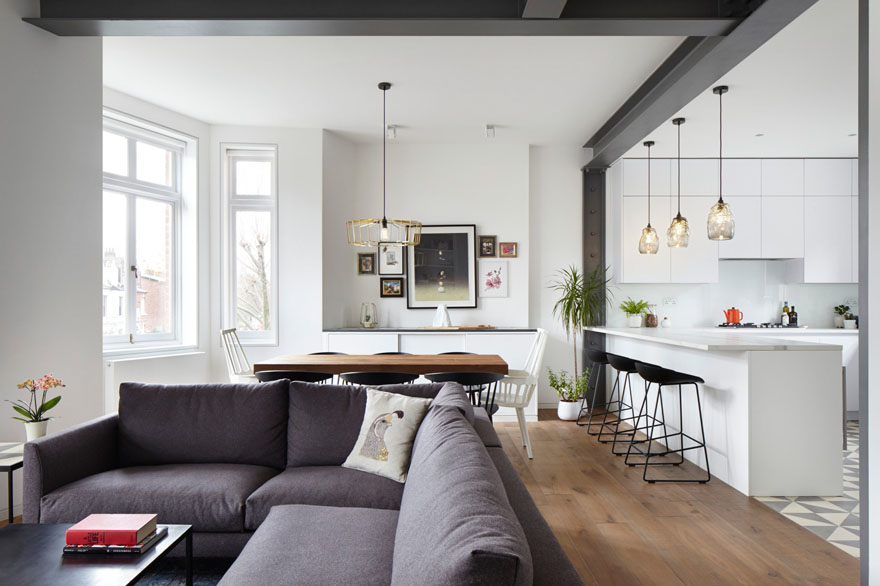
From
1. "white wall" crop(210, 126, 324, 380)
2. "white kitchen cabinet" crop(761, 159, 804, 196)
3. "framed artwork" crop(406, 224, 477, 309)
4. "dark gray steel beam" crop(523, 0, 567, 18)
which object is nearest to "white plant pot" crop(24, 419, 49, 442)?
"white wall" crop(210, 126, 324, 380)

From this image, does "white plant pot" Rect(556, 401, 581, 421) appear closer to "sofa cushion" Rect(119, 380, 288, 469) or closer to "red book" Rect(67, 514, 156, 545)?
"sofa cushion" Rect(119, 380, 288, 469)

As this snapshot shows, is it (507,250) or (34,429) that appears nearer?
(34,429)

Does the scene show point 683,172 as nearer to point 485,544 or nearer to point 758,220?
point 758,220

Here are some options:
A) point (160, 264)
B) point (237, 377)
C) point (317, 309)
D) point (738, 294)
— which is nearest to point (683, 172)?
point (738, 294)

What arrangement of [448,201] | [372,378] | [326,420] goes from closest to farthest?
[326,420] → [372,378] → [448,201]

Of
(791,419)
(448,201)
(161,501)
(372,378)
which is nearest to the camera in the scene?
(161,501)

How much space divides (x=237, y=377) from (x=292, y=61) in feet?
8.38

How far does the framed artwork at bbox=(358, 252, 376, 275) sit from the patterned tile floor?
14.4 ft

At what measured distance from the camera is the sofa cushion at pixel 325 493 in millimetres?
2293

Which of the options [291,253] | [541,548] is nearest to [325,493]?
[541,548]

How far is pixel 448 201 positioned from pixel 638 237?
7.32 feet

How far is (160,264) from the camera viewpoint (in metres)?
5.33

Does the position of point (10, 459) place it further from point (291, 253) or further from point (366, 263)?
point (366, 263)

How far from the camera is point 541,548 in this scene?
1229mm
